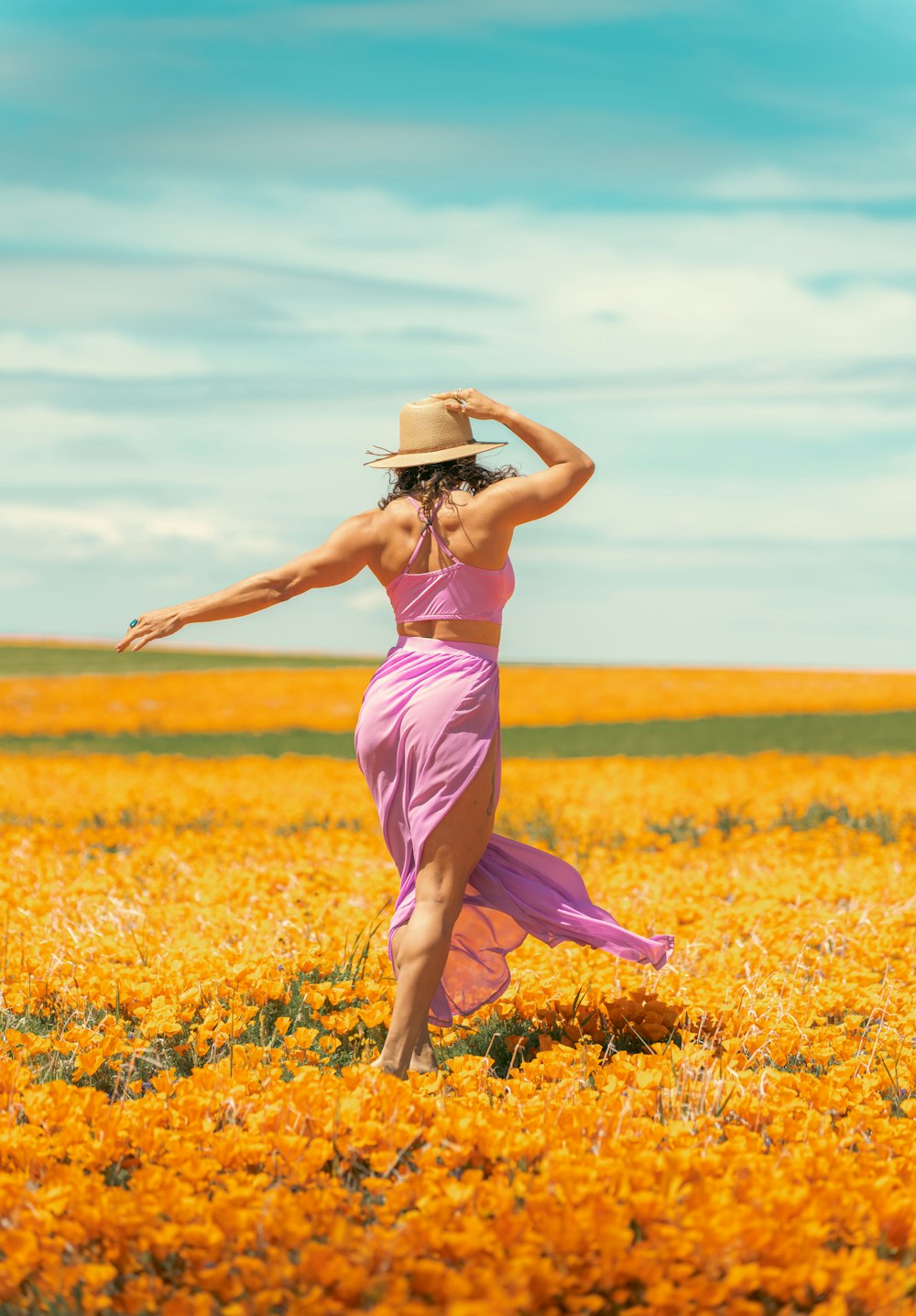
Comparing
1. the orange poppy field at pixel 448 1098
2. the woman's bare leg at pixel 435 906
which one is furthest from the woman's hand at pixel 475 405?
the orange poppy field at pixel 448 1098

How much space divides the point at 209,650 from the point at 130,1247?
214 feet

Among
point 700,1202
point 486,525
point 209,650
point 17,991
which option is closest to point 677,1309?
point 700,1202

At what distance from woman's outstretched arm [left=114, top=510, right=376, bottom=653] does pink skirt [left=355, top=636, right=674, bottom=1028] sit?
432mm

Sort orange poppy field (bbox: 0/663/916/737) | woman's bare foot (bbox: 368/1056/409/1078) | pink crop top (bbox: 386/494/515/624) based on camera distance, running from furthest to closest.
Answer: orange poppy field (bbox: 0/663/916/737) < pink crop top (bbox: 386/494/515/624) < woman's bare foot (bbox: 368/1056/409/1078)

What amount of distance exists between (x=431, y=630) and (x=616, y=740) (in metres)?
22.1

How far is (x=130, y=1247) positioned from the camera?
3.61m

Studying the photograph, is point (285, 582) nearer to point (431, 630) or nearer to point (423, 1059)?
point (431, 630)

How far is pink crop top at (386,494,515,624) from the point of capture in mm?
5234

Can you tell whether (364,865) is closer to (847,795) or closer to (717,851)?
(717,851)

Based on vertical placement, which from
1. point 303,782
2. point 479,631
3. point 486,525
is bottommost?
point 303,782

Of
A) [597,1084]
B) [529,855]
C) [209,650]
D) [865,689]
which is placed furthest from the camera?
[209,650]

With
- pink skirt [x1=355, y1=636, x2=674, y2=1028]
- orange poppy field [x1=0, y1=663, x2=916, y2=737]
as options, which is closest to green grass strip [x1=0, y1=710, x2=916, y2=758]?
orange poppy field [x1=0, y1=663, x2=916, y2=737]

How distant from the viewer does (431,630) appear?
531cm

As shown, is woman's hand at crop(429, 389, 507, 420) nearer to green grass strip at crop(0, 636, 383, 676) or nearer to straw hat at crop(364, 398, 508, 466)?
straw hat at crop(364, 398, 508, 466)
